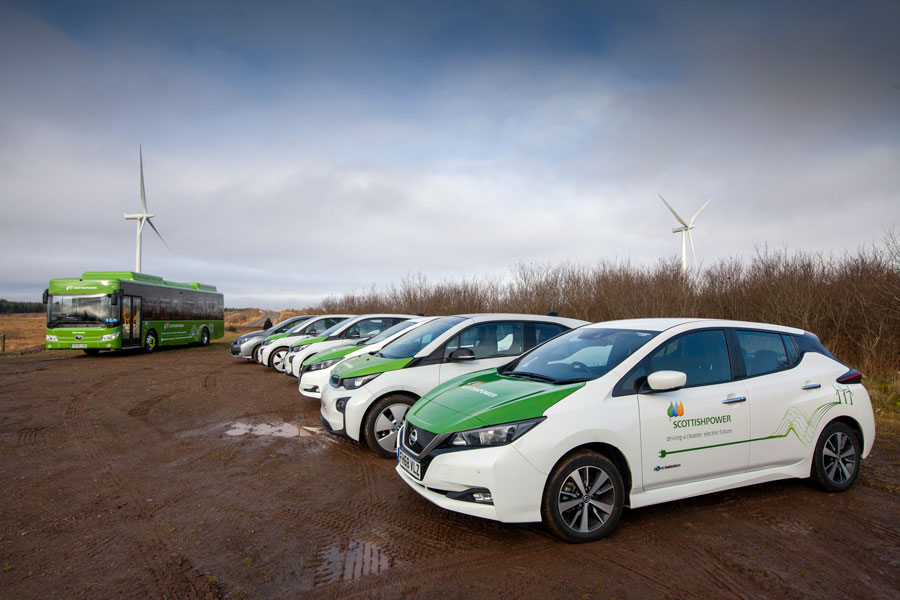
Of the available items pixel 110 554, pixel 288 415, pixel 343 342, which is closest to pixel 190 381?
pixel 343 342

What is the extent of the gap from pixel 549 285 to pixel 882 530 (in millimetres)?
17372

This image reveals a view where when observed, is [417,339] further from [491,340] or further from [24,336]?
[24,336]

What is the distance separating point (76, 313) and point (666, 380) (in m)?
23.2

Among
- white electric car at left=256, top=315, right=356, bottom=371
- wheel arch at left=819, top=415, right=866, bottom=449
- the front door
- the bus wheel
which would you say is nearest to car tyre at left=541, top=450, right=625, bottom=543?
the front door

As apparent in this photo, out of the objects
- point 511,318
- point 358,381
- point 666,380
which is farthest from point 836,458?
point 358,381

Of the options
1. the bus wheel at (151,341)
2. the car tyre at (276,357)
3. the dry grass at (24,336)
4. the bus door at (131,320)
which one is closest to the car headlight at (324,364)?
the car tyre at (276,357)

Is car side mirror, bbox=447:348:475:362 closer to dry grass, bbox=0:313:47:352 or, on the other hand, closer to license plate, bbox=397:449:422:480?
license plate, bbox=397:449:422:480

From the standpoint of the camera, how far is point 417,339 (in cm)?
735

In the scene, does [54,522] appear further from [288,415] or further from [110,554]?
[288,415]

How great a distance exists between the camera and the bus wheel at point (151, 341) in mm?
23233

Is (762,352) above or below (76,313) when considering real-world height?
below

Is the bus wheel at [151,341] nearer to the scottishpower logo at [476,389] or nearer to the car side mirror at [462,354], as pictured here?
the car side mirror at [462,354]

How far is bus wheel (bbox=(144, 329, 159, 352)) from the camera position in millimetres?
23233

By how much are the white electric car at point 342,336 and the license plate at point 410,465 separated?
24.7ft
